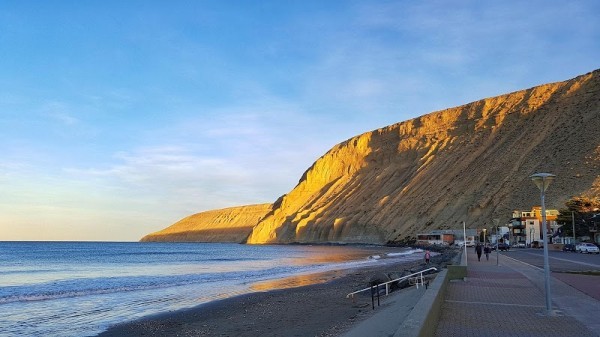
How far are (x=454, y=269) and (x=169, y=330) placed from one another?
32.6ft

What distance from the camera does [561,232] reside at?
69000 millimetres

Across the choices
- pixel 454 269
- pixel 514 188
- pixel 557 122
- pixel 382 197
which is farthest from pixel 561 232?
pixel 454 269

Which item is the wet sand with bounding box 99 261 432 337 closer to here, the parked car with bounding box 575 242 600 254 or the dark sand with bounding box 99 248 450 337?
the dark sand with bounding box 99 248 450 337

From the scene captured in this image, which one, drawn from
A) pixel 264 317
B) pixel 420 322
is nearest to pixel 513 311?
pixel 420 322

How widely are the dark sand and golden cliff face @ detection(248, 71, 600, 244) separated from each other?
61641 mm

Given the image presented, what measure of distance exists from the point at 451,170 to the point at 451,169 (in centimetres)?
26

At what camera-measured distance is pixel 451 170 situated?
99.3m

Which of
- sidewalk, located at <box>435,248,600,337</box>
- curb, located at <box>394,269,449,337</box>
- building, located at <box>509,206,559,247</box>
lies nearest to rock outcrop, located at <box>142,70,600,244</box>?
building, located at <box>509,206,559,247</box>

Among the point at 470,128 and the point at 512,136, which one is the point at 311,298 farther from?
the point at 470,128

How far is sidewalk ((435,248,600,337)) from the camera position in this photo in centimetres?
978

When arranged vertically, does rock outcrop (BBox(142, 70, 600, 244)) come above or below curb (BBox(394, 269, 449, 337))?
above

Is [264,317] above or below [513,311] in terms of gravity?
below

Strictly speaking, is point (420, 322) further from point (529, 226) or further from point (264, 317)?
point (529, 226)

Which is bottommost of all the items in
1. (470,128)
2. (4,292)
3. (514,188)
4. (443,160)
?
(4,292)
